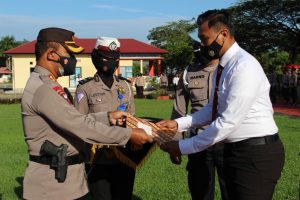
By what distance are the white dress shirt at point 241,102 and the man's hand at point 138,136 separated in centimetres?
60

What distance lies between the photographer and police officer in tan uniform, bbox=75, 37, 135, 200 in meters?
4.45

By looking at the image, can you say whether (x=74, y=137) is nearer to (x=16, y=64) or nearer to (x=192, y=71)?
(x=192, y=71)

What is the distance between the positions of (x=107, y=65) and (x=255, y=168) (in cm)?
197

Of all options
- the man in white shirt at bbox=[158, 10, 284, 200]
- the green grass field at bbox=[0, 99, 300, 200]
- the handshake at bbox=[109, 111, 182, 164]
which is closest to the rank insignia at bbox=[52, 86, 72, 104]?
the handshake at bbox=[109, 111, 182, 164]

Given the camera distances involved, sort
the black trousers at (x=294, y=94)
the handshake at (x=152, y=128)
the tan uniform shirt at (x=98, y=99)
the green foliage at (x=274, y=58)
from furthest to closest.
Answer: the green foliage at (x=274, y=58), the black trousers at (x=294, y=94), the tan uniform shirt at (x=98, y=99), the handshake at (x=152, y=128)

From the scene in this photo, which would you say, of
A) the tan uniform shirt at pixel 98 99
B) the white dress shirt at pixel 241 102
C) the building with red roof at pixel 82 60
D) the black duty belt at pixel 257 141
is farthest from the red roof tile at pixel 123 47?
the black duty belt at pixel 257 141

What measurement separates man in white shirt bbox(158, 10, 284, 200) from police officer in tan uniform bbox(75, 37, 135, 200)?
131 centimetres

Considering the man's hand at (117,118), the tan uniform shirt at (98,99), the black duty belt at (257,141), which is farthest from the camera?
the tan uniform shirt at (98,99)

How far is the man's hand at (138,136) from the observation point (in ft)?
12.1

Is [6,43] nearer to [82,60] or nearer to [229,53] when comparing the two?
[82,60]

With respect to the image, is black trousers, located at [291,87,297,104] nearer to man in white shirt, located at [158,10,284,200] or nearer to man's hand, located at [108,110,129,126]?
man's hand, located at [108,110,129,126]

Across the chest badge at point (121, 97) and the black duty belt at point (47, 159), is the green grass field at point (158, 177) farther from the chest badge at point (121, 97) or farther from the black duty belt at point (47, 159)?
the black duty belt at point (47, 159)

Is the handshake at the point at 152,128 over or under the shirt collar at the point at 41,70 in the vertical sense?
under

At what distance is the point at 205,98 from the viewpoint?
4664 millimetres
